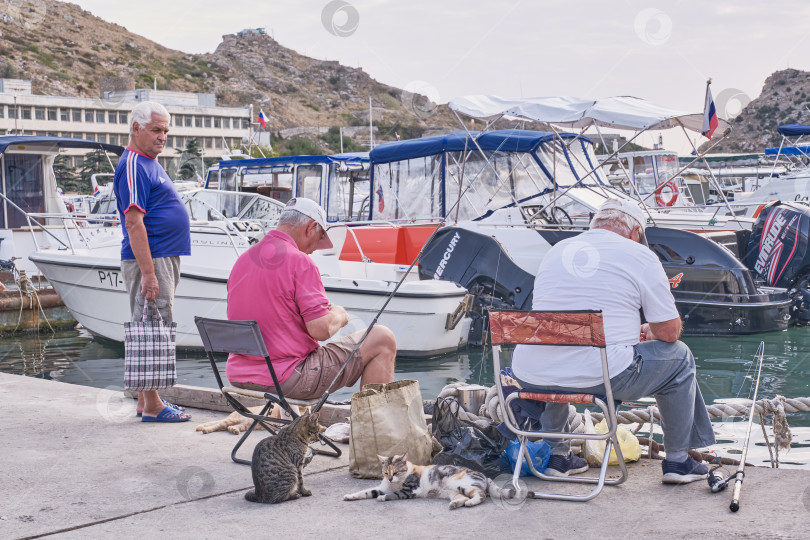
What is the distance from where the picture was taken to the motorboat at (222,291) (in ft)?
34.1

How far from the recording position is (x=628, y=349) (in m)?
3.89

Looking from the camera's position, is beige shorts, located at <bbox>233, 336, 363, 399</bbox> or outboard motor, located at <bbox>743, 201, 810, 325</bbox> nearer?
beige shorts, located at <bbox>233, 336, 363, 399</bbox>

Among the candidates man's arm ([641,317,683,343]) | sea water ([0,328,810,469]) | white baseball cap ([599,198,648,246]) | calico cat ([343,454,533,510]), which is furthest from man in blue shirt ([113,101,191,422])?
sea water ([0,328,810,469])

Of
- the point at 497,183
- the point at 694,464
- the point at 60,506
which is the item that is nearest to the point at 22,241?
the point at 497,183

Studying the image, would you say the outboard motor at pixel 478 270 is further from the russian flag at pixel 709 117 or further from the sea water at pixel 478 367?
the russian flag at pixel 709 117

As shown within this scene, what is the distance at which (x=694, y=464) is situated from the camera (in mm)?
3932

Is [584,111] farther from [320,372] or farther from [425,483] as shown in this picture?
[425,483]

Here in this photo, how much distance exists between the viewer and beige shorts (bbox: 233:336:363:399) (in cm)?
432

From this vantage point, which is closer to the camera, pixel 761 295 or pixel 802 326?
pixel 761 295

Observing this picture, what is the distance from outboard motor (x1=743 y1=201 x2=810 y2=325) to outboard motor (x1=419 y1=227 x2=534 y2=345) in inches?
150

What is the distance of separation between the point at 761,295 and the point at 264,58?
163 meters

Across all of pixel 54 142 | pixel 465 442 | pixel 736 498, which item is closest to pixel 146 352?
pixel 465 442

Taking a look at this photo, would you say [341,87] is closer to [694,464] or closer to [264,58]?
[264,58]

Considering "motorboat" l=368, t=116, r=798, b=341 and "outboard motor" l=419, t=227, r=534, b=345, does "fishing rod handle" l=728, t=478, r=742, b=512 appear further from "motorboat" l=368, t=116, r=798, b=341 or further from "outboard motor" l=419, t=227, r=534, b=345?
"outboard motor" l=419, t=227, r=534, b=345
